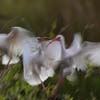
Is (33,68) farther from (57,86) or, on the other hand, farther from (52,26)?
(52,26)

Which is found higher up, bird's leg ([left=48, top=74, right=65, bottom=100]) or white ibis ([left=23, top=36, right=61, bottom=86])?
white ibis ([left=23, top=36, right=61, bottom=86])

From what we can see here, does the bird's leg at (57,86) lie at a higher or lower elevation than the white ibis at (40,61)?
lower

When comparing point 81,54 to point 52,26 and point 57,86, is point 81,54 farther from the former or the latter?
point 52,26

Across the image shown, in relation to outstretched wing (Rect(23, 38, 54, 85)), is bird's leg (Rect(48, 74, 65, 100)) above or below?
below

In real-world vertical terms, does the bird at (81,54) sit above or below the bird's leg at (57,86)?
above

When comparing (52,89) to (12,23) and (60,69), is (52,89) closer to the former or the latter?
(60,69)

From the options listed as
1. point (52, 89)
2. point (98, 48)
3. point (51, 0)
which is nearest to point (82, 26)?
point (51, 0)

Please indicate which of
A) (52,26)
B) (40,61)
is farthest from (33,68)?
(52,26)

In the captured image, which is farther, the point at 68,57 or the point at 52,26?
the point at 52,26
